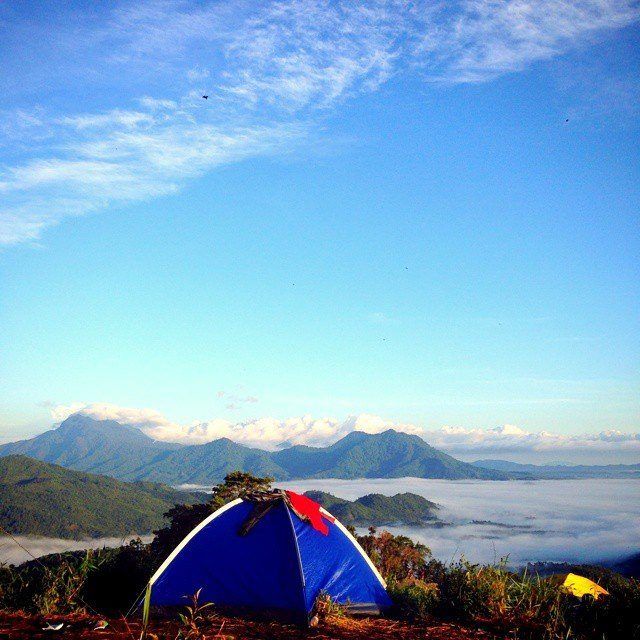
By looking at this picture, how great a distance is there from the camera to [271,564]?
31.3 feet

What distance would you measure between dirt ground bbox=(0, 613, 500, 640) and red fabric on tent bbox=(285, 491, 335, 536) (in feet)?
6.18

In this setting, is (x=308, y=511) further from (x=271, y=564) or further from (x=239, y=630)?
(x=239, y=630)

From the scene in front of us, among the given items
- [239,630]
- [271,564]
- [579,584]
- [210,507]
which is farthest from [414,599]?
[210,507]

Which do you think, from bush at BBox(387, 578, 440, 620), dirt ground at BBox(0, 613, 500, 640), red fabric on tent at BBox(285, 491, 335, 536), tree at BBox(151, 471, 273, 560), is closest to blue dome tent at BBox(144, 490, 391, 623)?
red fabric on tent at BBox(285, 491, 335, 536)

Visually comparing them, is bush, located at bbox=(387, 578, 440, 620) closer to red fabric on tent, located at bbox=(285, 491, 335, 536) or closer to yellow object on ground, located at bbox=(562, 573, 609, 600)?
red fabric on tent, located at bbox=(285, 491, 335, 536)

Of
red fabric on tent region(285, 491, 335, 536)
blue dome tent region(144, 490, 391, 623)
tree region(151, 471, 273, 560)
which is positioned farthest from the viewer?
tree region(151, 471, 273, 560)

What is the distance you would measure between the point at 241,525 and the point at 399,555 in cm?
2060

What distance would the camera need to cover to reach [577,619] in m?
7.58

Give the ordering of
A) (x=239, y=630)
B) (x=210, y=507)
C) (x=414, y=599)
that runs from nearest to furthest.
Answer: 1. (x=239, y=630)
2. (x=414, y=599)
3. (x=210, y=507)

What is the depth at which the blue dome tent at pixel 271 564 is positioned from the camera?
9227 millimetres

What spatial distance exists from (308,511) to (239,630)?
316 cm

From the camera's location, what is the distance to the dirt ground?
5.68m

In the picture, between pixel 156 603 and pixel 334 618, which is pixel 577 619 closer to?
pixel 334 618

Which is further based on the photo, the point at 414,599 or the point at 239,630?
the point at 414,599
